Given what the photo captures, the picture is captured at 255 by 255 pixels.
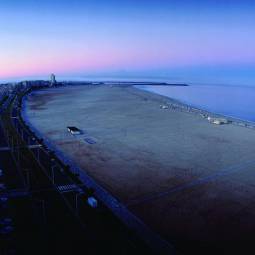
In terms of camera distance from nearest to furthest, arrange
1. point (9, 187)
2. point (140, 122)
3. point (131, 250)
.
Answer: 1. point (131, 250)
2. point (9, 187)
3. point (140, 122)

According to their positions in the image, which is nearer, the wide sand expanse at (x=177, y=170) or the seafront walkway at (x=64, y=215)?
the seafront walkway at (x=64, y=215)

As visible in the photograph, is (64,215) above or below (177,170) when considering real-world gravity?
above

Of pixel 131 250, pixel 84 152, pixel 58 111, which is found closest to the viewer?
pixel 131 250

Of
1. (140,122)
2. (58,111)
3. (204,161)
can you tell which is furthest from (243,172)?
(58,111)

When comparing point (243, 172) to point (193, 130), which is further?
point (193, 130)

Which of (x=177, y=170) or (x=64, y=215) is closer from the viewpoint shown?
(x=64, y=215)

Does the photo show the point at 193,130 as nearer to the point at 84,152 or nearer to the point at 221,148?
the point at 221,148

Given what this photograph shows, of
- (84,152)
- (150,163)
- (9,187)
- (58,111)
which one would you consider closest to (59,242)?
(9,187)

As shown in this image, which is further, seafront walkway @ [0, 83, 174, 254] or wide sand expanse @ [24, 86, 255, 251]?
wide sand expanse @ [24, 86, 255, 251]
